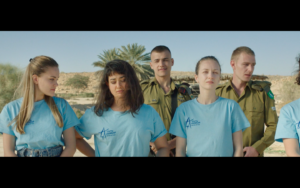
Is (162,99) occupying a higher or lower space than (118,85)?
lower

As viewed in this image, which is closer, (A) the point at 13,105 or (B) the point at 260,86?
(A) the point at 13,105

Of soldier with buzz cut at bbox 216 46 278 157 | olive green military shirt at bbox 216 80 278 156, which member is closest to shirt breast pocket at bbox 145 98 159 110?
soldier with buzz cut at bbox 216 46 278 157

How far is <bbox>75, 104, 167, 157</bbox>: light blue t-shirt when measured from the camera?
2.87 m

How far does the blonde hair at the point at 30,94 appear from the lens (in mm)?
2912

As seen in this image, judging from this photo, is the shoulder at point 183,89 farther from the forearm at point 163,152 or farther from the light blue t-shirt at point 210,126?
the forearm at point 163,152

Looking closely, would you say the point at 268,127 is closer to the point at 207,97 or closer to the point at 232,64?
the point at 232,64

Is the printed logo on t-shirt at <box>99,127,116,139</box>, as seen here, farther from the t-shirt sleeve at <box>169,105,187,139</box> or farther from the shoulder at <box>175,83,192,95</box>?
the shoulder at <box>175,83,192,95</box>

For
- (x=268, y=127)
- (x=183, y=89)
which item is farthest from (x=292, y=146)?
(x=183, y=89)

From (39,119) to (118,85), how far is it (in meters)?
0.97

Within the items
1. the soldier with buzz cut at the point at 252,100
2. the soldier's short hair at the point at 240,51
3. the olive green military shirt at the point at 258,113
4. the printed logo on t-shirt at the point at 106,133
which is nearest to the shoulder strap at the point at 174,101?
the soldier with buzz cut at the point at 252,100

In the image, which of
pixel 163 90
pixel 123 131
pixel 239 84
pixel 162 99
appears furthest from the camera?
pixel 163 90

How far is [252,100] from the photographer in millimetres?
3943

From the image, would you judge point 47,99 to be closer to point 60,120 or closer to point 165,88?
point 60,120

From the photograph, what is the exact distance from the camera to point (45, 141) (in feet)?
9.42
